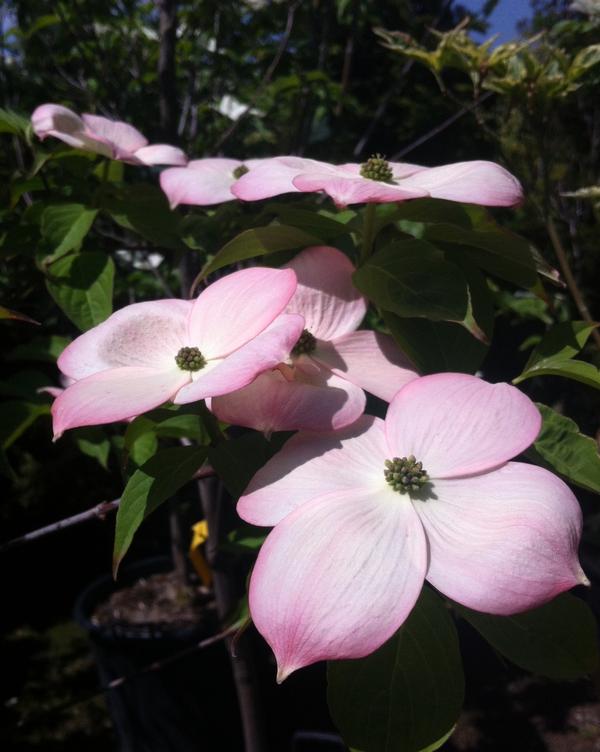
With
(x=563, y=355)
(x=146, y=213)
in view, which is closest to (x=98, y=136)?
(x=146, y=213)

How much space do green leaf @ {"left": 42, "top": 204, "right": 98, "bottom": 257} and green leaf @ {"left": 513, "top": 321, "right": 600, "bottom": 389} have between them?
1.36ft

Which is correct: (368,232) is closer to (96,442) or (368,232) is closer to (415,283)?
(415,283)

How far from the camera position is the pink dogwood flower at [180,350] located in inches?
13.5

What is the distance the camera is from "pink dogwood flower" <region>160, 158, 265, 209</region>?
58cm

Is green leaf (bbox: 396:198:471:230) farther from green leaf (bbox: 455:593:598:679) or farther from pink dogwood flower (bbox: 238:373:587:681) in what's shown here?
green leaf (bbox: 455:593:598:679)

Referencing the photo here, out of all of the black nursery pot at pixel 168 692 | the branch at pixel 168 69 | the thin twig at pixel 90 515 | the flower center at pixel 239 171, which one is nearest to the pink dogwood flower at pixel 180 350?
the thin twig at pixel 90 515

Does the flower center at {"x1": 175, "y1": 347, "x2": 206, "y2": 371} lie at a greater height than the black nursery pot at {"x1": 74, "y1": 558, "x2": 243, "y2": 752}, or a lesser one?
greater

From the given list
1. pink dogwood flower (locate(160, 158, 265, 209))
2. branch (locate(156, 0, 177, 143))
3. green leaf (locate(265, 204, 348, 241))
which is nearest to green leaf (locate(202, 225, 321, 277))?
green leaf (locate(265, 204, 348, 241))

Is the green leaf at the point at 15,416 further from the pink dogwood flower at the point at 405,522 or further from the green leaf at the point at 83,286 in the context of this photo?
the pink dogwood flower at the point at 405,522

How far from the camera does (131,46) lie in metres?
1.44

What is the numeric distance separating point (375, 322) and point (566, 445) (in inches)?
13.5

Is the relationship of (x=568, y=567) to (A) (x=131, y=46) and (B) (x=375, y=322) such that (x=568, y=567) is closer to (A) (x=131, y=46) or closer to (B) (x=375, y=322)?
(B) (x=375, y=322)

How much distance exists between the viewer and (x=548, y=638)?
38 centimetres

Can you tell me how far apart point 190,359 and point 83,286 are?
24 centimetres
